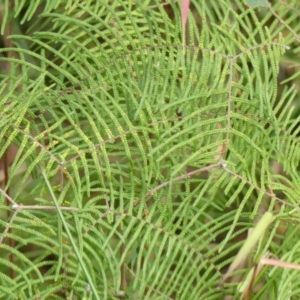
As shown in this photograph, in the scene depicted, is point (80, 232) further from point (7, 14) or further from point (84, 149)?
point (7, 14)

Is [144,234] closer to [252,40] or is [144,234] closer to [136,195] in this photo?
[136,195]

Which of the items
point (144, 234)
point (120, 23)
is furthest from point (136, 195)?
point (120, 23)

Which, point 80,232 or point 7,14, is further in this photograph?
point 7,14

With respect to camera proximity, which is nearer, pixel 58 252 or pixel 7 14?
pixel 58 252

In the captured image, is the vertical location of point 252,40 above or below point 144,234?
above

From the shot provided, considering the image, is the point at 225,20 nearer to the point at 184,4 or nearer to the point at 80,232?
the point at 184,4

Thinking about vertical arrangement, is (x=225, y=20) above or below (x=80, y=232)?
above

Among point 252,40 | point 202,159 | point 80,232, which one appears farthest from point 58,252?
point 252,40

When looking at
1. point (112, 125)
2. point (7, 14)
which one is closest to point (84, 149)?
point (112, 125)
